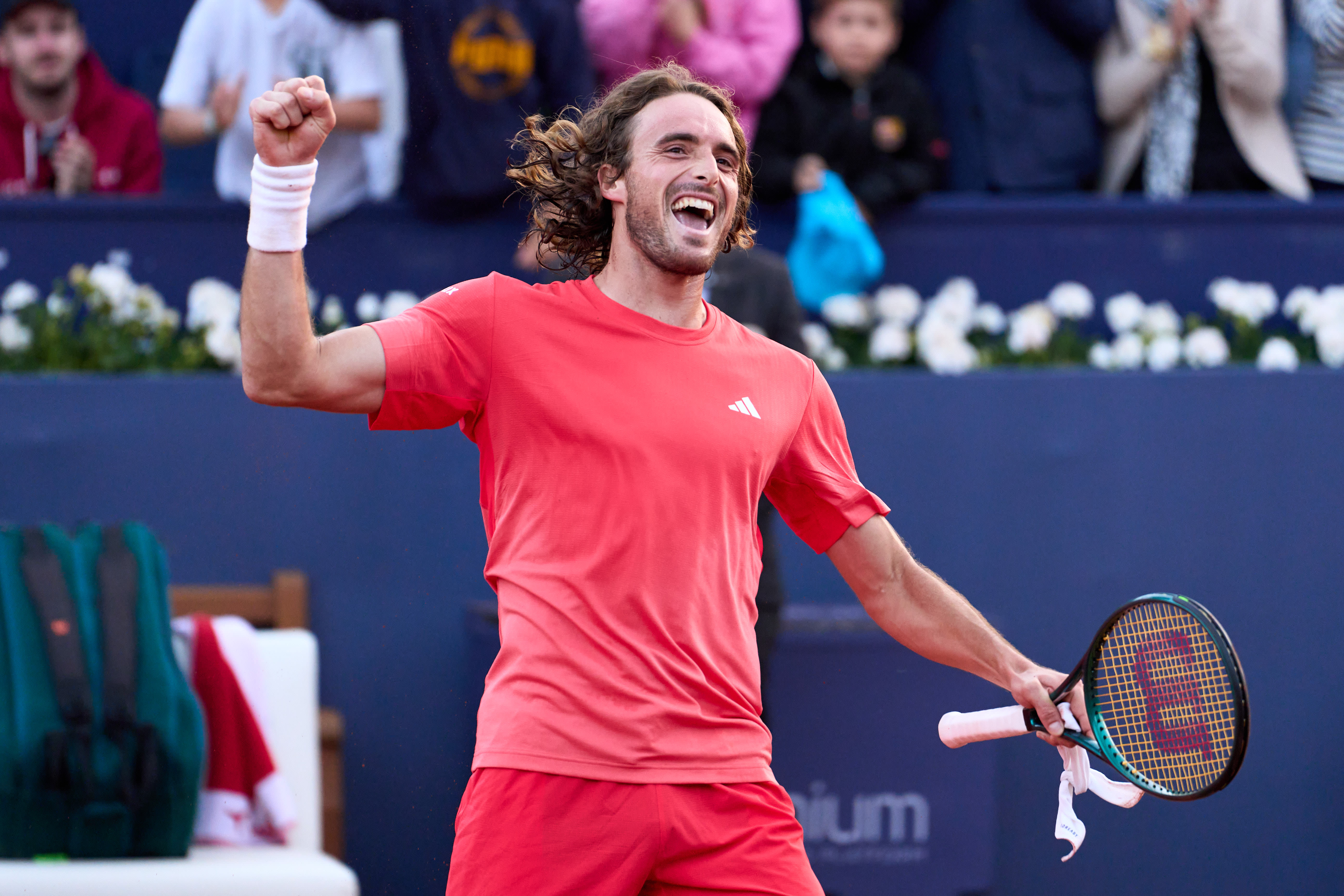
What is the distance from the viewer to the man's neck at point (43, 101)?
5.67 meters

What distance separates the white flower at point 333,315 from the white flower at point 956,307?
1.92m

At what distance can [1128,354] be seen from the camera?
555 cm

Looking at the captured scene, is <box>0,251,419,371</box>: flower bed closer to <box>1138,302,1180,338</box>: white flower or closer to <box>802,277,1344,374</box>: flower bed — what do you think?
<box>802,277,1344,374</box>: flower bed

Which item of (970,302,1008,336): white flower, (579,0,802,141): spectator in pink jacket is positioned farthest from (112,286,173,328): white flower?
(970,302,1008,336): white flower

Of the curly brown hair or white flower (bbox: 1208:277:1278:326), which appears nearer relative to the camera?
the curly brown hair

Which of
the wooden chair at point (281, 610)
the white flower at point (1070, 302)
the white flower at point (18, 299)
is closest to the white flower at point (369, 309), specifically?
the wooden chair at point (281, 610)

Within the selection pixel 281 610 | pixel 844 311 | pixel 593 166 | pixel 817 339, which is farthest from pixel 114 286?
pixel 593 166

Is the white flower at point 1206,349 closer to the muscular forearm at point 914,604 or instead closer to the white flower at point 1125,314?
the white flower at point 1125,314

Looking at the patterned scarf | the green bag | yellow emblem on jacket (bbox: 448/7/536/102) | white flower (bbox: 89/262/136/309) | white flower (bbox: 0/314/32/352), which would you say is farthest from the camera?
the patterned scarf

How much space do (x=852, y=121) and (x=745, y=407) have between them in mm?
3408

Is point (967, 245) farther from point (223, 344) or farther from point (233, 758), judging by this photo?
point (233, 758)

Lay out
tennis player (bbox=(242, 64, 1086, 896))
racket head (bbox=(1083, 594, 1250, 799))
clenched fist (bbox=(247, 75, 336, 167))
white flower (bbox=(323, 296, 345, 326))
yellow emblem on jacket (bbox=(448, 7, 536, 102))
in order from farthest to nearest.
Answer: yellow emblem on jacket (bbox=(448, 7, 536, 102)), white flower (bbox=(323, 296, 345, 326)), racket head (bbox=(1083, 594, 1250, 799)), tennis player (bbox=(242, 64, 1086, 896)), clenched fist (bbox=(247, 75, 336, 167))

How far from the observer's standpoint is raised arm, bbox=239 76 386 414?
7.39 ft

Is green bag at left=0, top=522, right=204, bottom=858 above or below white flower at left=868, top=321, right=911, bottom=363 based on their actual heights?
below
